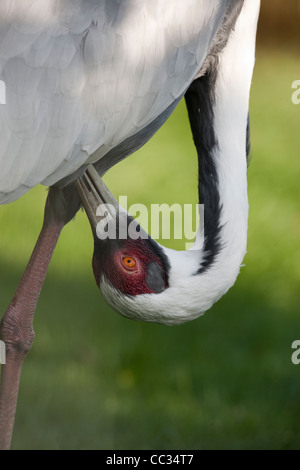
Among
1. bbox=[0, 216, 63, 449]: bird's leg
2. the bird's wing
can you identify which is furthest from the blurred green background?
the bird's wing

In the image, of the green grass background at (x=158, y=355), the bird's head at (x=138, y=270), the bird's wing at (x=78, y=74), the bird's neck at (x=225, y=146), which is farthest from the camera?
the green grass background at (x=158, y=355)

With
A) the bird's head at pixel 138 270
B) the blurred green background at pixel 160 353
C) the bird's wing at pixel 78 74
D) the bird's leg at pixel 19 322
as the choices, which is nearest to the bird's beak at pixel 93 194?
the bird's head at pixel 138 270

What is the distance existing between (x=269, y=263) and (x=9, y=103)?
266cm

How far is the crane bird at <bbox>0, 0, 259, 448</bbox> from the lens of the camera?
7.41 ft

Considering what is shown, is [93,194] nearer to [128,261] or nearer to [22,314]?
[128,261]

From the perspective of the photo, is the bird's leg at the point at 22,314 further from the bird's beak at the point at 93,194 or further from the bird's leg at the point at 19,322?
the bird's beak at the point at 93,194

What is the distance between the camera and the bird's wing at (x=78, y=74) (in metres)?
2.25

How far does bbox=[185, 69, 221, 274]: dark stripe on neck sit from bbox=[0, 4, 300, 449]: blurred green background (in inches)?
39.3

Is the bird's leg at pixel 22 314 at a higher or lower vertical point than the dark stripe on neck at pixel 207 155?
lower

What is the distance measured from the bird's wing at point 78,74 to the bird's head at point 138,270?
16 centimetres

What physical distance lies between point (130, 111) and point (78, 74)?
187 mm

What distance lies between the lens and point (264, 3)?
5566mm

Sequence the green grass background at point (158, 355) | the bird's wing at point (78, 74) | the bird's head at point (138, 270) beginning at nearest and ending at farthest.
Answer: the bird's wing at point (78, 74), the bird's head at point (138, 270), the green grass background at point (158, 355)

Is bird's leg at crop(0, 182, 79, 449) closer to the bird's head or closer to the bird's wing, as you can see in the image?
the bird's head
